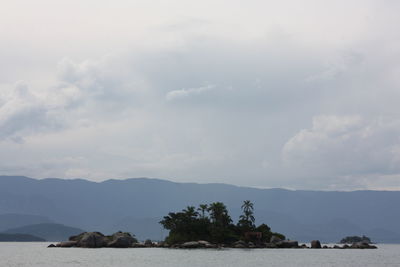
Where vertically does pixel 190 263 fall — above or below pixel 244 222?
below

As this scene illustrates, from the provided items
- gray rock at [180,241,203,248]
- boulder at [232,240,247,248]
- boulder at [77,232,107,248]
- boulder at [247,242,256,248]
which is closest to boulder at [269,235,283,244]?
boulder at [247,242,256,248]

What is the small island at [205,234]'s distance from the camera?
172m

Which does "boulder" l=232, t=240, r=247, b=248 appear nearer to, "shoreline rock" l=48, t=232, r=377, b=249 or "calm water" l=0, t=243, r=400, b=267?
"shoreline rock" l=48, t=232, r=377, b=249

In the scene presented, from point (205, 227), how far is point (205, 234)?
131 inches

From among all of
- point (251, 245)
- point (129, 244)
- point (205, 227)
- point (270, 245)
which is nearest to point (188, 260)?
point (205, 227)

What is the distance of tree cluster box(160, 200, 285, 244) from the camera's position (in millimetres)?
172375

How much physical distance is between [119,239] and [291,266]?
9158cm

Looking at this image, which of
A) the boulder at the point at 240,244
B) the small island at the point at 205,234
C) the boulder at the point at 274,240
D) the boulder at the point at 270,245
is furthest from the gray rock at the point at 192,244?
the boulder at the point at 274,240

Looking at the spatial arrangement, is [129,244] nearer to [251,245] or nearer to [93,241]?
[93,241]

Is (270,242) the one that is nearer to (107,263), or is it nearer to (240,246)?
(240,246)

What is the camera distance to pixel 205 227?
174 metres

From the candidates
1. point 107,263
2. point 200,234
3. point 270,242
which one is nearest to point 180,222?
point 200,234

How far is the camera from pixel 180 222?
172 meters

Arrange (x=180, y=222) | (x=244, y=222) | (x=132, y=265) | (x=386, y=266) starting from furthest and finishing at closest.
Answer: (x=244, y=222) → (x=180, y=222) → (x=386, y=266) → (x=132, y=265)
